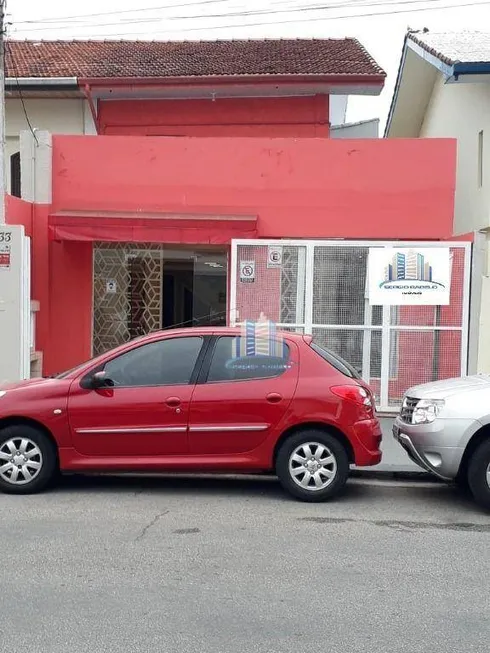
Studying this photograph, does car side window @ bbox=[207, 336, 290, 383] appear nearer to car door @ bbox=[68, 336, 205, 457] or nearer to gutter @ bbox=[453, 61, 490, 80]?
car door @ bbox=[68, 336, 205, 457]

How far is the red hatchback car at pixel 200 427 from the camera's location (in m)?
6.68

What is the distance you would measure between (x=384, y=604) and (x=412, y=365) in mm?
6735

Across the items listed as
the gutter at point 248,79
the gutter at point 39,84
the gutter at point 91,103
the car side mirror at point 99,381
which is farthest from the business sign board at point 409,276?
the gutter at point 39,84

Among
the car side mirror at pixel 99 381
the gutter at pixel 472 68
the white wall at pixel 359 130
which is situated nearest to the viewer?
the car side mirror at pixel 99 381

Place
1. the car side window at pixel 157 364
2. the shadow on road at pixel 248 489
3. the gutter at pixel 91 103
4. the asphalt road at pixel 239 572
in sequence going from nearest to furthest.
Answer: the asphalt road at pixel 239 572, the car side window at pixel 157 364, the shadow on road at pixel 248 489, the gutter at pixel 91 103

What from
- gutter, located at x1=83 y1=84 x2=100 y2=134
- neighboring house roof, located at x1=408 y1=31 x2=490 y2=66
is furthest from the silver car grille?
gutter, located at x1=83 y1=84 x2=100 y2=134

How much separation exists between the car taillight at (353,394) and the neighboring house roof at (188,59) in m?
9.72

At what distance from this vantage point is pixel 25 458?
6762mm

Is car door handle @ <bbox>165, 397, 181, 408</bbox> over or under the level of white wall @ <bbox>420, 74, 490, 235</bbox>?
under

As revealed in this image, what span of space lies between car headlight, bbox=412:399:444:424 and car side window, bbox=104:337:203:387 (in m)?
2.14

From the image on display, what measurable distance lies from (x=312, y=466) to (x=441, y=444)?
3.87 feet

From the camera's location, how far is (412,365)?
35.6 ft

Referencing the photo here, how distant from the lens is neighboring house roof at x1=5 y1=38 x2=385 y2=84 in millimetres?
15172

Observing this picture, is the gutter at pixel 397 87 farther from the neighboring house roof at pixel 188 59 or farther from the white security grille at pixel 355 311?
the white security grille at pixel 355 311
